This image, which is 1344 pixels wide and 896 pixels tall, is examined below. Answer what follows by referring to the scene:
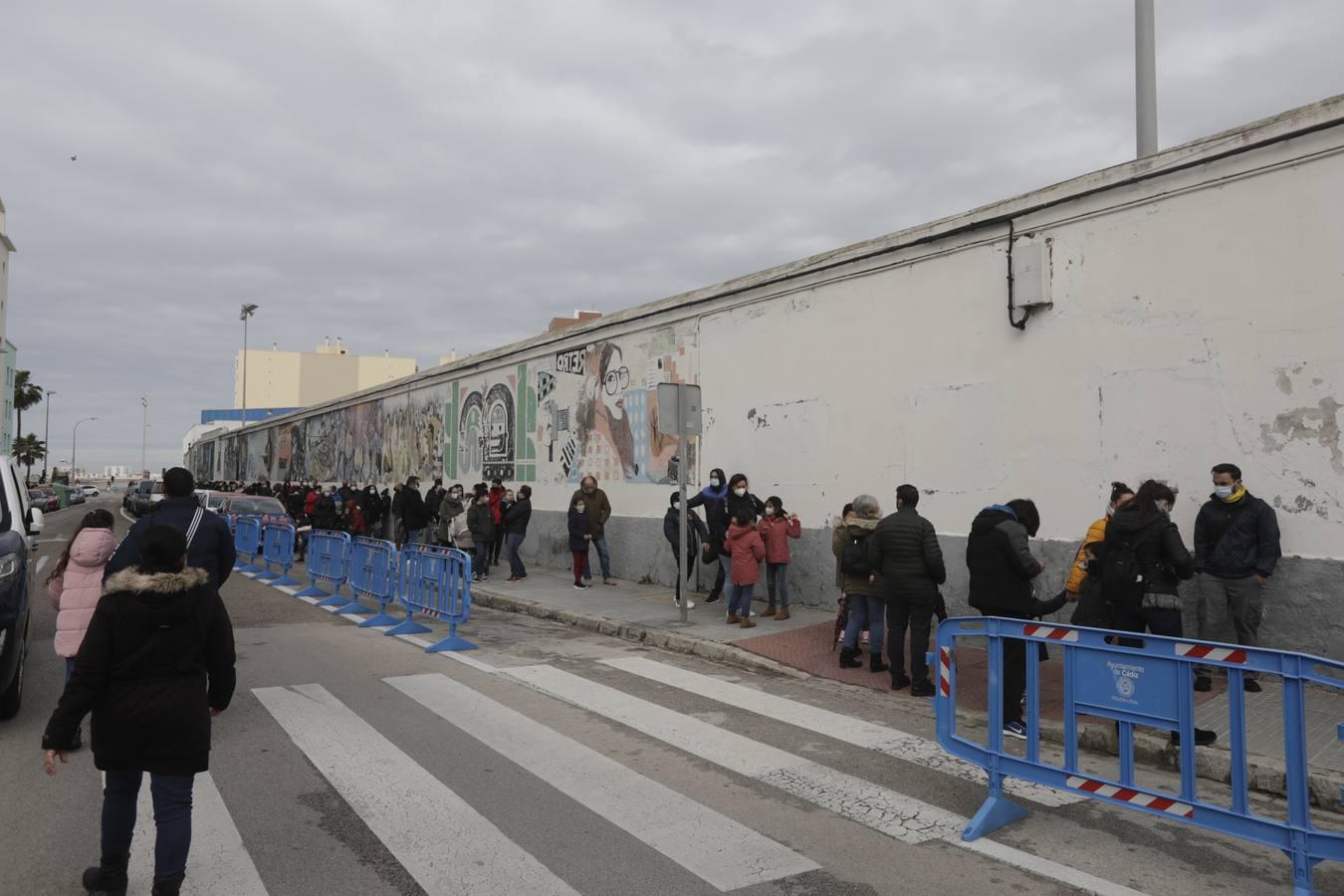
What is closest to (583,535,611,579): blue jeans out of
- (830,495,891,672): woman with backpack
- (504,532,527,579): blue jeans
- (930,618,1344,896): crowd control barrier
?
(504,532,527,579): blue jeans

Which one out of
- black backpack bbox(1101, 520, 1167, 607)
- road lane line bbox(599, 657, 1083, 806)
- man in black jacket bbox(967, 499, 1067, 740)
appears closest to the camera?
road lane line bbox(599, 657, 1083, 806)

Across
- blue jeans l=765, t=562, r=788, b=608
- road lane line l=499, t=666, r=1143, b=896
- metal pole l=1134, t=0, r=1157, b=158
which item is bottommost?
road lane line l=499, t=666, r=1143, b=896

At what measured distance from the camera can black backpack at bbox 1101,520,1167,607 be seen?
6039 millimetres

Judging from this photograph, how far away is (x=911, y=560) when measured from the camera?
7422 mm

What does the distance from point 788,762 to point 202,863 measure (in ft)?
10.8

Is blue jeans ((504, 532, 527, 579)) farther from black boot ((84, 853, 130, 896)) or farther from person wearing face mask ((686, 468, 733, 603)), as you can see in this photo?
black boot ((84, 853, 130, 896))

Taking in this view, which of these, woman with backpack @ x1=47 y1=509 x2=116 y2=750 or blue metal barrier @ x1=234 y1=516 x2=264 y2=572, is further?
blue metal barrier @ x1=234 y1=516 x2=264 y2=572

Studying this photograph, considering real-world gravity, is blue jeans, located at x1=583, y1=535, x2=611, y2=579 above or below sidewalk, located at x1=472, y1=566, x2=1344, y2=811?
above

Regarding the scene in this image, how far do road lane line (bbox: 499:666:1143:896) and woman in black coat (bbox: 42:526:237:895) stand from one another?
311cm

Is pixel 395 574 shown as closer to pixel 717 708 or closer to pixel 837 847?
pixel 717 708

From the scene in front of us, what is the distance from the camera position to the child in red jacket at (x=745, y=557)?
34.7 feet

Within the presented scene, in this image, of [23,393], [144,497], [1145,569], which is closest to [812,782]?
[1145,569]

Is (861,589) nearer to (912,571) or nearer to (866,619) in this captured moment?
(866,619)

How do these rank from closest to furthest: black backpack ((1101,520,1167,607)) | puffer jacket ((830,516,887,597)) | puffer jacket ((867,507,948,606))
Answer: black backpack ((1101,520,1167,607)) < puffer jacket ((867,507,948,606)) < puffer jacket ((830,516,887,597))
